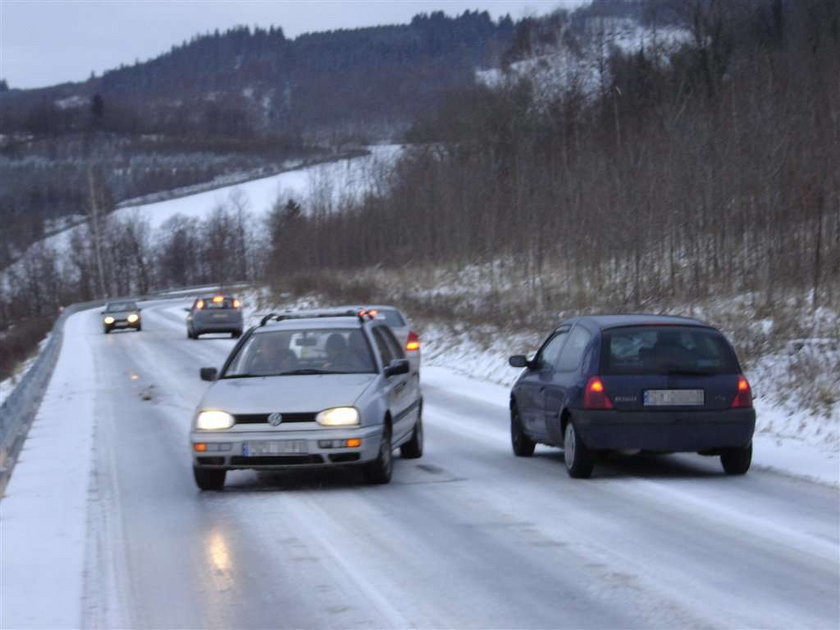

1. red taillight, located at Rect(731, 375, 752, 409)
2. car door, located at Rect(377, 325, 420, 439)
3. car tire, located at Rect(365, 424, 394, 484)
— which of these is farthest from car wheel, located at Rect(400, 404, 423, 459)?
red taillight, located at Rect(731, 375, 752, 409)

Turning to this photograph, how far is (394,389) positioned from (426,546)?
4.05 metres

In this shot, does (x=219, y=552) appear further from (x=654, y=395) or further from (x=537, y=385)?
(x=537, y=385)

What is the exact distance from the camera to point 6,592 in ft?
25.8

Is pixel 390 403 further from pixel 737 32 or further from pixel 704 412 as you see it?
pixel 737 32

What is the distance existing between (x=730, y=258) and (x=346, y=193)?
2240 inches

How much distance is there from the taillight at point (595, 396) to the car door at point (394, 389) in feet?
6.44

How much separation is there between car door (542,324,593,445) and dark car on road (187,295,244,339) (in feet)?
113

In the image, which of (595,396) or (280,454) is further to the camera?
(595,396)

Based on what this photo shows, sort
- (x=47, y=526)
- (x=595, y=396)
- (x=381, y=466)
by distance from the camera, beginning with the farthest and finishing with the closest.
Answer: (x=381, y=466) → (x=595, y=396) → (x=47, y=526)

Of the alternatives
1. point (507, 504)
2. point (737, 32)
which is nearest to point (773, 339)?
point (507, 504)

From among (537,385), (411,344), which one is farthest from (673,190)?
(537,385)

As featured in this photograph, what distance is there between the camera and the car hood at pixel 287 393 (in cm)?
1145

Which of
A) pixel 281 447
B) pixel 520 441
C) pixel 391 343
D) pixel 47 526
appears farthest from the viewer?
pixel 391 343

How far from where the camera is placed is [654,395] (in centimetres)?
1159
